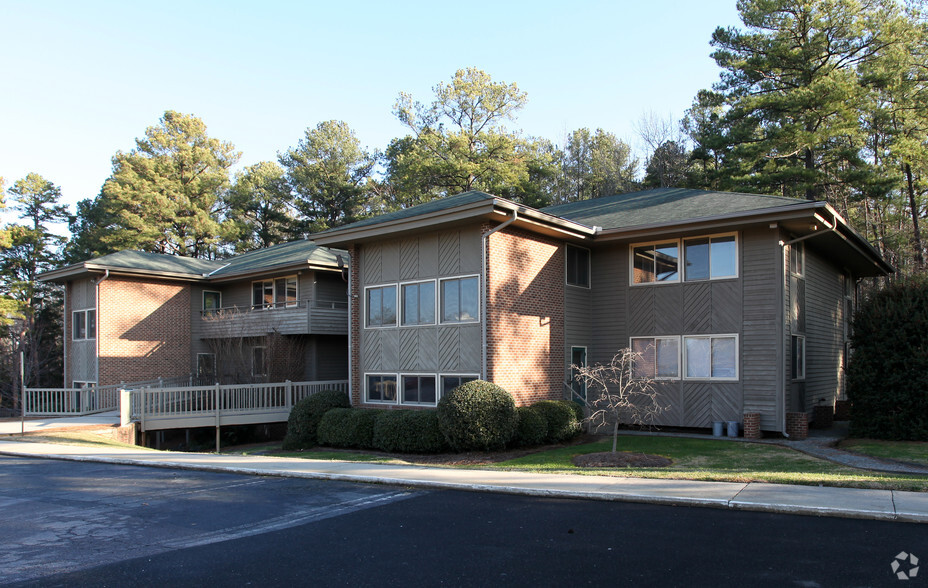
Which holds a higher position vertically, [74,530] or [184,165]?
[184,165]

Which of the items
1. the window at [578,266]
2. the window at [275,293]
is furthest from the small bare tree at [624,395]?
the window at [275,293]

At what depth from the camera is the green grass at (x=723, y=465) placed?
29.1 ft

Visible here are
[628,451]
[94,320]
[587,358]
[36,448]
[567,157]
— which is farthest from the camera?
[567,157]

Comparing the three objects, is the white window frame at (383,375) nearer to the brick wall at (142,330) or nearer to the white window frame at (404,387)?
the white window frame at (404,387)

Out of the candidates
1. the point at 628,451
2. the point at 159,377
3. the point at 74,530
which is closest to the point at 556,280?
the point at 628,451

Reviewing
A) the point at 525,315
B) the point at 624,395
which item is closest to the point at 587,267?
the point at 525,315

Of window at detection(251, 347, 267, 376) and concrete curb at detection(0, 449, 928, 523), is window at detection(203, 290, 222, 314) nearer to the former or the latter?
window at detection(251, 347, 267, 376)

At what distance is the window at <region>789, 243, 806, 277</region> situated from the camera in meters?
16.2

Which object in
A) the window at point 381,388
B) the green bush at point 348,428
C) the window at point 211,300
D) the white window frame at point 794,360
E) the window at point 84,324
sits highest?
the window at point 211,300

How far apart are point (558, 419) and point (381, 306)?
5.71 meters

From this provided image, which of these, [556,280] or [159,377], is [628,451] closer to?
[556,280]

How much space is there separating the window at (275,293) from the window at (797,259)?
15945 millimetres

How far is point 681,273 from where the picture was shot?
16.7 m

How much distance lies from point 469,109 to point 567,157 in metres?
12.2
